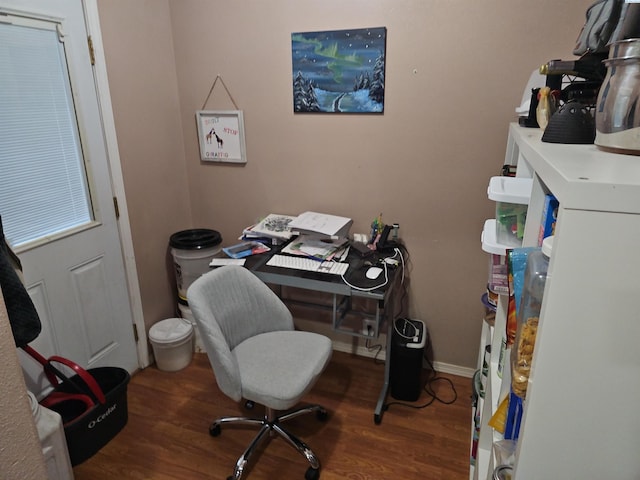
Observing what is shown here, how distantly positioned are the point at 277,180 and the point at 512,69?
1423 mm

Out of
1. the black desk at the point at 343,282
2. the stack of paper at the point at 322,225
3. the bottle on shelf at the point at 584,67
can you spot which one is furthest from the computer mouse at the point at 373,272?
the bottle on shelf at the point at 584,67

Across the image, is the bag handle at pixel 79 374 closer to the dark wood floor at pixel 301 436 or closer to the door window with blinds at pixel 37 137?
the dark wood floor at pixel 301 436

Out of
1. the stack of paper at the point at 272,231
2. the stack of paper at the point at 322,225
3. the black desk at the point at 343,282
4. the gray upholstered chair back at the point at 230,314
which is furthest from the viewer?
the stack of paper at the point at 272,231

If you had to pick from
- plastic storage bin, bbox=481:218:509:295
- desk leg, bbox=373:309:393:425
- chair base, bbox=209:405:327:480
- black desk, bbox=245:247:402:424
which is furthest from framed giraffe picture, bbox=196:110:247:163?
plastic storage bin, bbox=481:218:509:295

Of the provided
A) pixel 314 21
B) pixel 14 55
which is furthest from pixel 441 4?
pixel 14 55

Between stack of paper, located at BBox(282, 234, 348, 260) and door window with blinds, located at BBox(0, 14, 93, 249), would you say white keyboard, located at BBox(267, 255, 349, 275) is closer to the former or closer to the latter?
stack of paper, located at BBox(282, 234, 348, 260)

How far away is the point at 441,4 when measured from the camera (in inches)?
79.0

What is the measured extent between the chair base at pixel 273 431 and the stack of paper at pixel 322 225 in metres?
0.93

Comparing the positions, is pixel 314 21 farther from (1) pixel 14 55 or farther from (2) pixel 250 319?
(2) pixel 250 319

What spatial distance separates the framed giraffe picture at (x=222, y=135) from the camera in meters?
2.57

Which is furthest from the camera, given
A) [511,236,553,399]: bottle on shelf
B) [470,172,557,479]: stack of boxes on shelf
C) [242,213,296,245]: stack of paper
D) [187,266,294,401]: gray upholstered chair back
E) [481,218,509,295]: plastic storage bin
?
[242,213,296,245]: stack of paper

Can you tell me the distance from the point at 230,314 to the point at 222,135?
1222 millimetres

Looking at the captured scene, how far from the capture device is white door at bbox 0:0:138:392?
73.3 inches

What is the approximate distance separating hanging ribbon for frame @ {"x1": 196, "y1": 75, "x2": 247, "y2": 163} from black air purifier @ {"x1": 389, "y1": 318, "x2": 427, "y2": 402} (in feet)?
4.73
